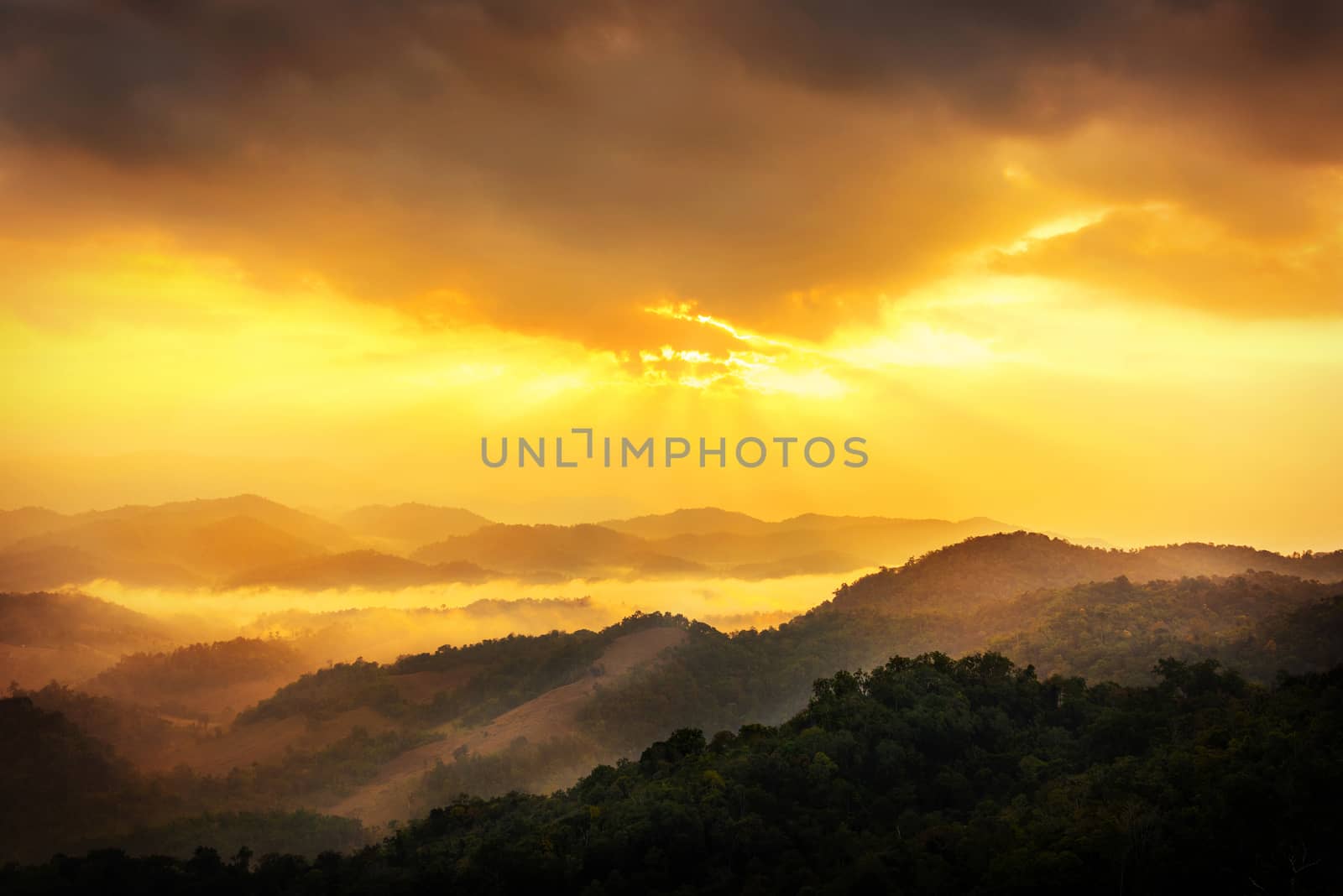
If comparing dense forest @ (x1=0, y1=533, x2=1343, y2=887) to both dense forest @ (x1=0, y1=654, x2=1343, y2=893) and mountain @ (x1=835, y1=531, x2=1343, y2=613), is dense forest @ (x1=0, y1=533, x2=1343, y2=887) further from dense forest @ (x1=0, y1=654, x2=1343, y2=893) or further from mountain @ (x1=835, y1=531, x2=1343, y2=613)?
dense forest @ (x1=0, y1=654, x2=1343, y2=893)

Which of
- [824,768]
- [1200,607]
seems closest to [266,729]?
[824,768]

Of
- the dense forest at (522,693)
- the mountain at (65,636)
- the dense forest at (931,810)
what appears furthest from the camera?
the mountain at (65,636)

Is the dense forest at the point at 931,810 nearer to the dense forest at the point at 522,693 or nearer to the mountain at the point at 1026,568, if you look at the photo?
the dense forest at the point at 522,693

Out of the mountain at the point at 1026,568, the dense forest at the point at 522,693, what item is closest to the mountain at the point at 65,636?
the dense forest at the point at 522,693

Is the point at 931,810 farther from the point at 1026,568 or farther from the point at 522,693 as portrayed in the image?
the point at 1026,568

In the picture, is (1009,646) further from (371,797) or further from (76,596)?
(76,596)

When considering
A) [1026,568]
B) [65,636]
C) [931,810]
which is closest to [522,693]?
[1026,568]

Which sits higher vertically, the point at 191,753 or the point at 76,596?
the point at 76,596

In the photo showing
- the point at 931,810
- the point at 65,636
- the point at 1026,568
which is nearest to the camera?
the point at 931,810

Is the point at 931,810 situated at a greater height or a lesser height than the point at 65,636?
lesser
